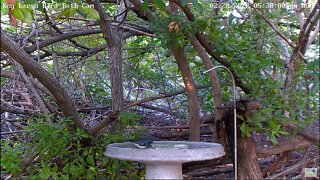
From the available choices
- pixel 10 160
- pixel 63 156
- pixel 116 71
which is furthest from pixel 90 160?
pixel 116 71

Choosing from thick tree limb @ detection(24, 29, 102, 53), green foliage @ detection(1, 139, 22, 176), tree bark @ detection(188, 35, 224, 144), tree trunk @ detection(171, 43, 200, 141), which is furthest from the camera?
thick tree limb @ detection(24, 29, 102, 53)

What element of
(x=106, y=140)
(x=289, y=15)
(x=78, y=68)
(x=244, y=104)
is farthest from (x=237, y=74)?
(x=78, y=68)

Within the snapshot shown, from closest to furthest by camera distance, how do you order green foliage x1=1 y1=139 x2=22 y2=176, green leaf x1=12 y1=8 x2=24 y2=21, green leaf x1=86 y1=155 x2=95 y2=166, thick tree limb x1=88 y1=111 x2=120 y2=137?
green leaf x1=12 y1=8 x2=24 y2=21
green foliage x1=1 y1=139 x2=22 y2=176
green leaf x1=86 y1=155 x2=95 y2=166
thick tree limb x1=88 y1=111 x2=120 y2=137

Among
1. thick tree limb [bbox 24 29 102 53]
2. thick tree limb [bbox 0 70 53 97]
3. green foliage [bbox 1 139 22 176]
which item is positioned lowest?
green foliage [bbox 1 139 22 176]

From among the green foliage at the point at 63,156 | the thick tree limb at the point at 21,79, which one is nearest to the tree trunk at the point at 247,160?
the green foliage at the point at 63,156

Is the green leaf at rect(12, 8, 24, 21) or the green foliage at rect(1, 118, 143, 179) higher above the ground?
the green leaf at rect(12, 8, 24, 21)

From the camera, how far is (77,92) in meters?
3.46

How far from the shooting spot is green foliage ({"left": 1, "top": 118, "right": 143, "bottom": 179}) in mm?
2120

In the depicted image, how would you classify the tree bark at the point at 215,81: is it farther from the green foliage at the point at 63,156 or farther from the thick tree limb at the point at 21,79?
the thick tree limb at the point at 21,79

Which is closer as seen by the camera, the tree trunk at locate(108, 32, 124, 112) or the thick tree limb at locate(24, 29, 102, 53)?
the tree trunk at locate(108, 32, 124, 112)

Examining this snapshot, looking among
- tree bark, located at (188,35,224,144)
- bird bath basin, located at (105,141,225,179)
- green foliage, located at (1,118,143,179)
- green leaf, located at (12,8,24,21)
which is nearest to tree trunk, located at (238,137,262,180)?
tree bark, located at (188,35,224,144)

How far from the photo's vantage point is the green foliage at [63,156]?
2120mm

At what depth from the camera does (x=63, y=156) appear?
7.77ft

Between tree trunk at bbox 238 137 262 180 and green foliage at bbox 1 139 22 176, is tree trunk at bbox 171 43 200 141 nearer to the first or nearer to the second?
tree trunk at bbox 238 137 262 180
